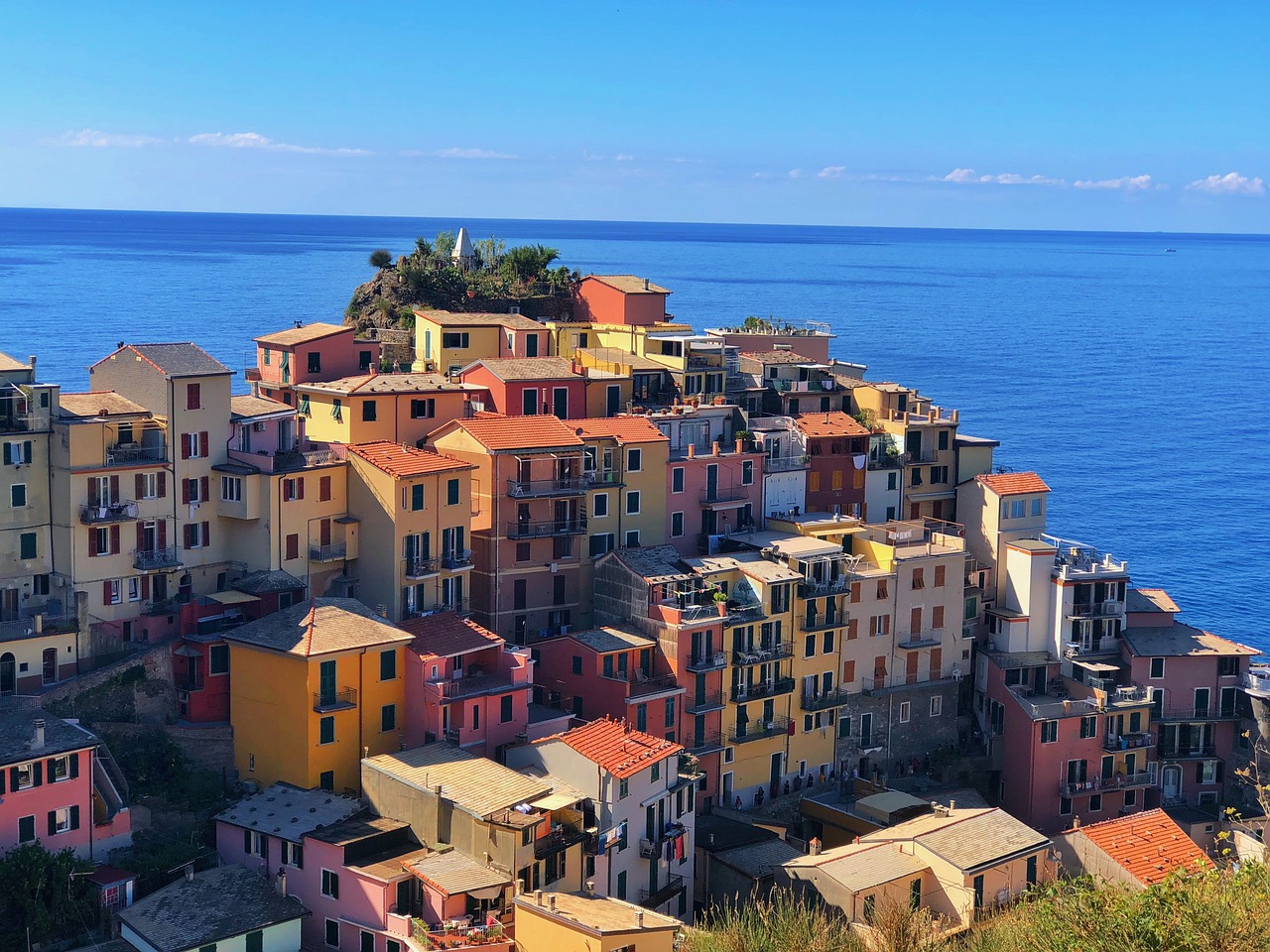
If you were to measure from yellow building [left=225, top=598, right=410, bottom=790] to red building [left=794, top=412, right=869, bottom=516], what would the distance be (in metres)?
22.6

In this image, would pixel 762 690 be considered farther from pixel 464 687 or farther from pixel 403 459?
pixel 403 459

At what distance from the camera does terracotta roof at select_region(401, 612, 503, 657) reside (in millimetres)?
49219

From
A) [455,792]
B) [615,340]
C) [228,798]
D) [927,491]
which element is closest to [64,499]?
[228,798]

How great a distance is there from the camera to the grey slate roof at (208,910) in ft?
134

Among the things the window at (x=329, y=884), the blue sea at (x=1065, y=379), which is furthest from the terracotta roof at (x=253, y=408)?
the blue sea at (x=1065, y=379)

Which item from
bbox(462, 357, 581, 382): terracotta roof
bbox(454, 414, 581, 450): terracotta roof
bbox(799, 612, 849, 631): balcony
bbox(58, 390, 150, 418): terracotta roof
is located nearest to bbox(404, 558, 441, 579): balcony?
bbox(454, 414, 581, 450): terracotta roof

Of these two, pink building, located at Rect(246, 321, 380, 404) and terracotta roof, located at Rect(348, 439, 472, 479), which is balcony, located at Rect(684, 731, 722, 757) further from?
pink building, located at Rect(246, 321, 380, 404)

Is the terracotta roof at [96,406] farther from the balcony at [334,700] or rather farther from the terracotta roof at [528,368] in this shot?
the terracotta roof at [528,368]

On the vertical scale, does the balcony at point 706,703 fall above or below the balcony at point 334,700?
below

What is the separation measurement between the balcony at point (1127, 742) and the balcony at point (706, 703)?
611 inches

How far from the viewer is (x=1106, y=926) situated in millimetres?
29125

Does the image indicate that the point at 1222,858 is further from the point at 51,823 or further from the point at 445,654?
the point at 51,823

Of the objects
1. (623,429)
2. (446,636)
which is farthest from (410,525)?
(623,429)

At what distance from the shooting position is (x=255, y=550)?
52.1 metres
